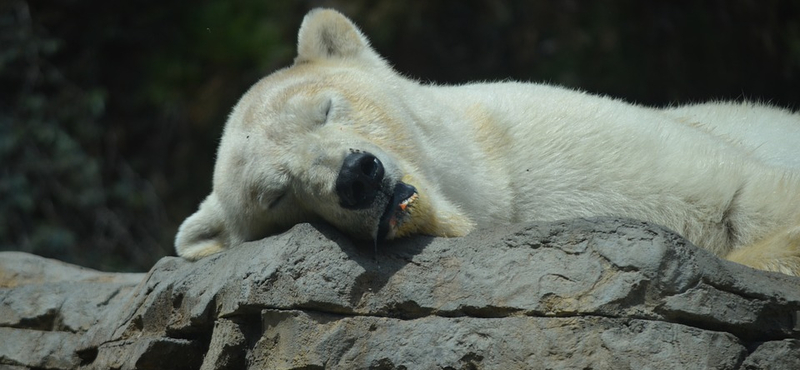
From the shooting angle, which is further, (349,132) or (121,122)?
(121,122)

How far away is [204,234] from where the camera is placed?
3.69m

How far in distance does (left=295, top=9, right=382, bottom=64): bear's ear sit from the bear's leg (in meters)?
1.81

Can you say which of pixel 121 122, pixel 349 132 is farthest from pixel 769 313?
pixel 121 122

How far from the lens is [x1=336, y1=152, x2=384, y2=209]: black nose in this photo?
2.74 metres

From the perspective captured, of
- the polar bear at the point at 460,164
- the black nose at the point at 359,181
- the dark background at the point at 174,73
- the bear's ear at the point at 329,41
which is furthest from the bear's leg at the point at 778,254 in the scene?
the dark background at the point at 174,73

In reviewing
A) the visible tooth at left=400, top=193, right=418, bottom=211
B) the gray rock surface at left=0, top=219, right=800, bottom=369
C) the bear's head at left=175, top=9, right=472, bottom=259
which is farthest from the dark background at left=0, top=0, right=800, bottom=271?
the visible tooth at left=400, top=193, right=418, bottom=211

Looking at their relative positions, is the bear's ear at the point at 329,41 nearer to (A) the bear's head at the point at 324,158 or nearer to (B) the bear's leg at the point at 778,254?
(A) the bear's head at the point at 324,158

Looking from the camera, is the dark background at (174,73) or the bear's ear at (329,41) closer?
the bear's ear at (329,41)

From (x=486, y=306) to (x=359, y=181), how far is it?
21.9 inches

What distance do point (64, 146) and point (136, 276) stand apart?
4.08 m

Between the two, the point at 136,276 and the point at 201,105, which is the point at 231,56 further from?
the point at 136,276

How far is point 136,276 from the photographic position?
431 cm

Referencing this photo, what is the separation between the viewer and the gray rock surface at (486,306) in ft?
7.62

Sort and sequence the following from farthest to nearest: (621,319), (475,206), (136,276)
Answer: (136,276), (475,206), (621,319)
